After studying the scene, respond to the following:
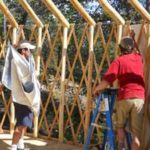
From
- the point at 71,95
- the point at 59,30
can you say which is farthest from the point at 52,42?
the point at 71,95

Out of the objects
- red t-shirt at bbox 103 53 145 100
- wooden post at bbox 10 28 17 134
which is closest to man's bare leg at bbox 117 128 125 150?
red t-shirt at bbox 103 53 145 100

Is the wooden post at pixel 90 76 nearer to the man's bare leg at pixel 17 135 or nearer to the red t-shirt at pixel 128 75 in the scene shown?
the man's bare leg at pixel 17 135

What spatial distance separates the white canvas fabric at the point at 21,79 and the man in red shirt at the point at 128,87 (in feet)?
2.87

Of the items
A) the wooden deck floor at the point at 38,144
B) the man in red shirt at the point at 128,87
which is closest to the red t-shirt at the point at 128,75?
the man in red shirt at the point at 128,87

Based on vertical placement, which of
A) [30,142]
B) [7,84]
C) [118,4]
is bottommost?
Answer: [30,142]

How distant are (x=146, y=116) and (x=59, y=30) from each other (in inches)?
71.0

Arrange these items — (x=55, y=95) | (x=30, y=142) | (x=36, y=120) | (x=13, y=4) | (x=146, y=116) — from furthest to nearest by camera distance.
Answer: (x=13, y=4) < (x=55, y=95) < (x=36, y=120) < (x=30, y=142) < (x=146, y=116)

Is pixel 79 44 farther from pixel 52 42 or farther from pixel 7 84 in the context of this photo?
pixel 7 84

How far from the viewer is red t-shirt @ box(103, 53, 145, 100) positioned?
3410 mm

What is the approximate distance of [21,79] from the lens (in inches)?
160

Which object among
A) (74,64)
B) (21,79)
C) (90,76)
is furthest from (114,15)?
(21,79)

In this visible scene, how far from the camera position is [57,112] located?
5.34 metres

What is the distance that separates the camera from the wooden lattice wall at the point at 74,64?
16.2ft

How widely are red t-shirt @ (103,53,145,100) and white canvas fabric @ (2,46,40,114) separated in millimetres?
981
